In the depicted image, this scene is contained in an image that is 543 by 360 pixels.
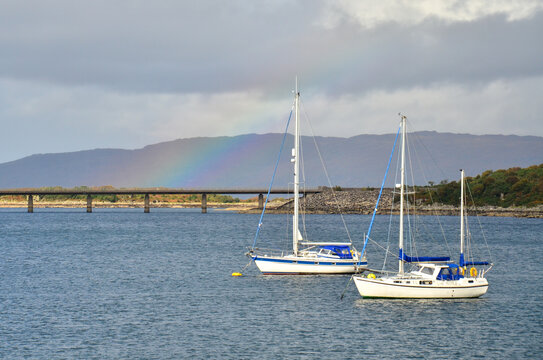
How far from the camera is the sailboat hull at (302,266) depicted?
191 feet

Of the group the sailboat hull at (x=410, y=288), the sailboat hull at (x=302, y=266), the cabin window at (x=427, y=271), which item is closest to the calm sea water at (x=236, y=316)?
the sailboat hull at (x=410, y=288)

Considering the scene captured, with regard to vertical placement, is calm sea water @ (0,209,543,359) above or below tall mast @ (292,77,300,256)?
below

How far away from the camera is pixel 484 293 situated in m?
47.8

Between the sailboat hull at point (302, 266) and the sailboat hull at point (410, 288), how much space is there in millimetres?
11831

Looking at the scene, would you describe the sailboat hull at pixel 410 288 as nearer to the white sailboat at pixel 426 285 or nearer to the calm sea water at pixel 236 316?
the white sailboat at pixel 426 285

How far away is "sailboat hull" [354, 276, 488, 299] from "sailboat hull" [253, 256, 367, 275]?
11831mm

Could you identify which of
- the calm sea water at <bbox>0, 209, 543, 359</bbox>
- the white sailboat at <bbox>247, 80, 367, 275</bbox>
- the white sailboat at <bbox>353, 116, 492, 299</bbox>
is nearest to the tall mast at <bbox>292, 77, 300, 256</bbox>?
the white sailboat at <bbox>247, 80, 367, 275</bbox>

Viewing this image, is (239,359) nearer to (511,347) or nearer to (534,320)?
(511,347)

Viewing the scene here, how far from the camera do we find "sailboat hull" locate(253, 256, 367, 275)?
2293 inches

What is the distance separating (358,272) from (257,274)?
27.7 feet

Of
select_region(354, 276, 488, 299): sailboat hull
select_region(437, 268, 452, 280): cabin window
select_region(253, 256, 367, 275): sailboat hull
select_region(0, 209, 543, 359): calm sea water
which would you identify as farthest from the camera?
select_region(253, 256, 367, 275): sailboat hull

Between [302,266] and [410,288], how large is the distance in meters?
14.0

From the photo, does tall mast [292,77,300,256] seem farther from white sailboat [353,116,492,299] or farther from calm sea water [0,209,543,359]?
white sailboat [353,116,492,299]

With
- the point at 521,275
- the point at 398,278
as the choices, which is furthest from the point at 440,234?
the point at 398,278
